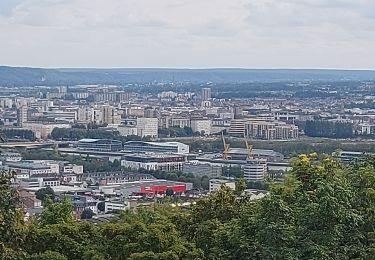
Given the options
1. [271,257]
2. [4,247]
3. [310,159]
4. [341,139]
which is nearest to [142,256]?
[271,257]

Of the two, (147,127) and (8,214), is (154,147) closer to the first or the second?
(147,127)

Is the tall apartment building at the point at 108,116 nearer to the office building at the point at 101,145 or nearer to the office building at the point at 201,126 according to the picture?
the office building at the point at 201,126

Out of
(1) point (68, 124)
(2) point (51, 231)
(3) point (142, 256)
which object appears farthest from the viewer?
(1) point (68, 124)

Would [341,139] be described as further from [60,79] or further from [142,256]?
[60,79]

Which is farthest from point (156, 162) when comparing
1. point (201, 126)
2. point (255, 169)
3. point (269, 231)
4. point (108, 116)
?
point (269, 231)

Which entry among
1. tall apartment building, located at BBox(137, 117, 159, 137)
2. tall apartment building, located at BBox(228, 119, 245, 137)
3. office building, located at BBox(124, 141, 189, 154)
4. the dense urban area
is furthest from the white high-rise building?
tall apartment building, located at BBox(137, 117, 159, 137)

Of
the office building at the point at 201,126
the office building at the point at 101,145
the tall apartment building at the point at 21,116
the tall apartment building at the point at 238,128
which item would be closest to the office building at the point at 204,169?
the office building at the point at 101,145
